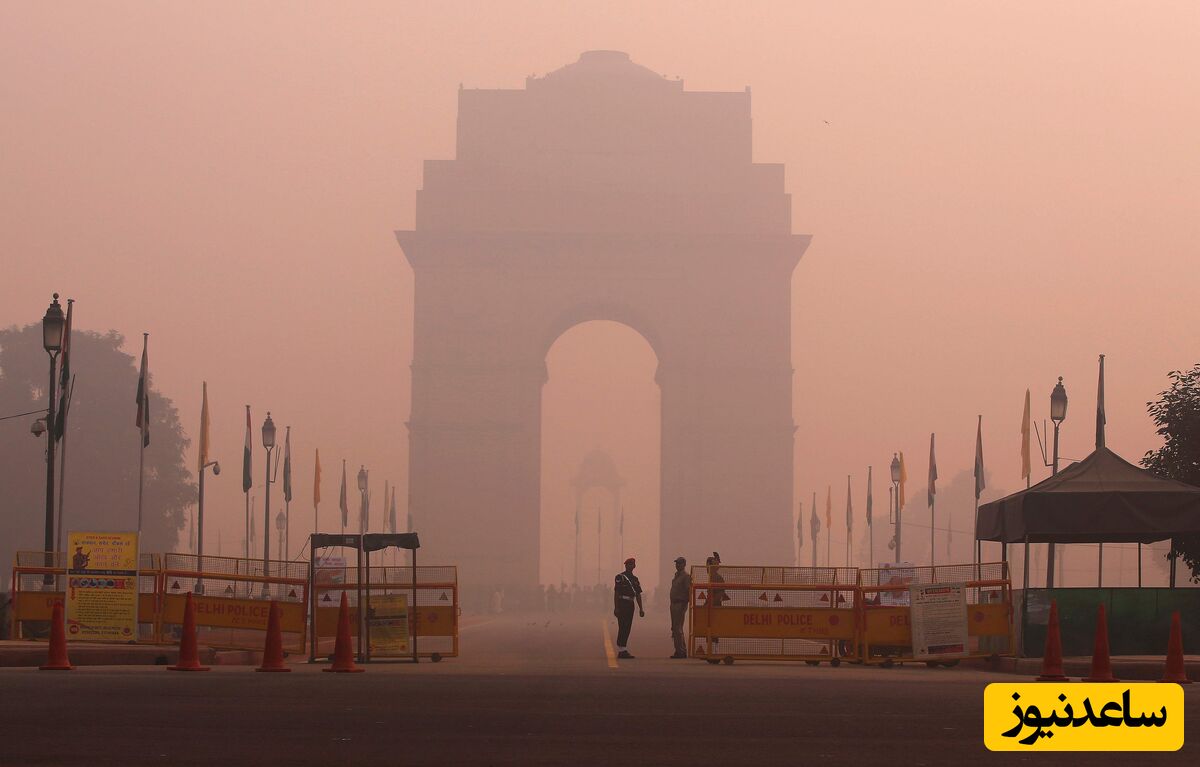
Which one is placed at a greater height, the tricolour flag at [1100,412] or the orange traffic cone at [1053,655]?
the tricolour flag at [1100,412]

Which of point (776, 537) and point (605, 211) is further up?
point (605, 211)

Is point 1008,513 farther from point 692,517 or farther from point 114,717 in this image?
point 692,517

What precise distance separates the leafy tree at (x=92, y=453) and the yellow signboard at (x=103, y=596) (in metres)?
47.3

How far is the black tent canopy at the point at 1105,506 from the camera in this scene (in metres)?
23.2

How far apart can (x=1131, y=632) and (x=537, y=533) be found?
53524 mm

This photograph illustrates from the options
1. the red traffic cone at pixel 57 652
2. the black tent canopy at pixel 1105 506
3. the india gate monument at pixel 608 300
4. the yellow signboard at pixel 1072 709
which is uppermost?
the india gate monument at pixel 608 300

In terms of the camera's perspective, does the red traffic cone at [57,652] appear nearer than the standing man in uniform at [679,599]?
Yes

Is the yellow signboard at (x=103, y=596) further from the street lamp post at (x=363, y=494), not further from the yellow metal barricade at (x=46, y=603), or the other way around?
the street lamp post at (x=363, y=494)

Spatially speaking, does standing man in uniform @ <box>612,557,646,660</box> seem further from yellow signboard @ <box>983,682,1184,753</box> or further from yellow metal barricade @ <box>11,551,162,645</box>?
yellow signboard @ <box>983,682,1184,753</box>

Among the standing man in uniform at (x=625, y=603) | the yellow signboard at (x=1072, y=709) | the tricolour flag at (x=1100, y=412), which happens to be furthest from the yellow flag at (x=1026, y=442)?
the yellow signboard at (x=1072, y=709)

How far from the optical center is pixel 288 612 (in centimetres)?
2392

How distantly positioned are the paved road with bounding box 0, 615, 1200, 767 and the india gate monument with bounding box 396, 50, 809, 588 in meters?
56.0

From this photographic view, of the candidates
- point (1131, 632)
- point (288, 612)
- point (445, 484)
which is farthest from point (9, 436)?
point (1131, 632)

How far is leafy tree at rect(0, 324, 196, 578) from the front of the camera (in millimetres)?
73188
